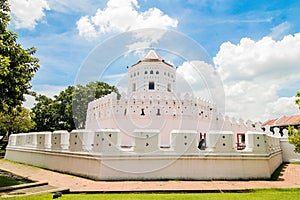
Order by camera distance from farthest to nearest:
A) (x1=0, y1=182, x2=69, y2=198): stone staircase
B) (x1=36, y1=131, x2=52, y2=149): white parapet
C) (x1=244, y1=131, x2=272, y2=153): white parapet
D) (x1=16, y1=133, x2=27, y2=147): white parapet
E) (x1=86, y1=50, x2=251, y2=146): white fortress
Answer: (x1=86, y1=50, x2=251, y2=146): white fortress
(x1=16, y1=133, x2=27, y2=147): white parapet
(x1=36, y1=131, x2=52, y2=149): white parapet
(x1=244, y1=131, x2=272, y2=153): white parapet
(x1=0, y1=182, x2=69, y2=198): stone staircase

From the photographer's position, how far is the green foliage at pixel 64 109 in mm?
26922

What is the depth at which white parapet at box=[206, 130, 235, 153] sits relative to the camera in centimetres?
815

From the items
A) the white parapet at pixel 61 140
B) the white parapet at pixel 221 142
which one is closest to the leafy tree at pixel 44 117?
the white parapet at pixel 61 140

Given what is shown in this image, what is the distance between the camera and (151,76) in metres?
26.8

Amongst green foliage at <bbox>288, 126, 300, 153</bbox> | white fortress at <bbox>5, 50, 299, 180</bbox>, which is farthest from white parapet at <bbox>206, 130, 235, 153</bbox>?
green foliage at <bbox>288, 126, 300, 153</bbox>

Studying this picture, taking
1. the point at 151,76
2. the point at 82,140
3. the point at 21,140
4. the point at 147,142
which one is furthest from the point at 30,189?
the point at 151,76

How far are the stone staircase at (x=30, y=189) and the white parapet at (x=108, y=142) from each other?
190 cm

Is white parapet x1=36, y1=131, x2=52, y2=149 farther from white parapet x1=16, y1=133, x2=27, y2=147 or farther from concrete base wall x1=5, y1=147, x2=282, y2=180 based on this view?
concrete base wall x1=5, y1=147, x2=282, y2=180

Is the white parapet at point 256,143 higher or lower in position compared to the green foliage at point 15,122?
lower

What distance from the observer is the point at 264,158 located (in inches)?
323

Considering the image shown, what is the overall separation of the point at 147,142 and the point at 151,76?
19.3 m

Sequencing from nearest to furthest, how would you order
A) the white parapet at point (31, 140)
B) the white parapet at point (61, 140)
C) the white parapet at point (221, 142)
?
the white parapet at point (221, 142) < the white parapet at point (61, 140) < the white parapet at point (31, 140)

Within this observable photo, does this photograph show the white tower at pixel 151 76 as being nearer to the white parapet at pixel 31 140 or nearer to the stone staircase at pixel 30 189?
the white parapet at pixel 31 140

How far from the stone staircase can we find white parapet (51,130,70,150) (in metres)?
2.79
